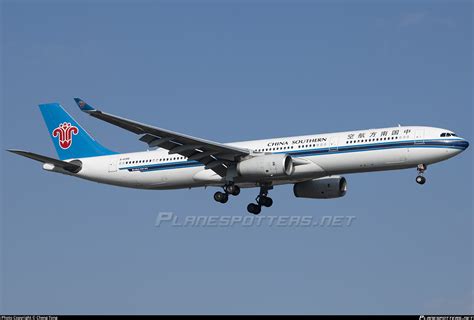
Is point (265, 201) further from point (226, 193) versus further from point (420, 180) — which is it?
point (420, 180)

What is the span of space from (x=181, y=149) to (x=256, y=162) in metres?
4.14

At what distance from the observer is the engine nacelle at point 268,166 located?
5134 centimetres

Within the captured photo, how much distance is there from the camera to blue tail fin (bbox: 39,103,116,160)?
198 ft

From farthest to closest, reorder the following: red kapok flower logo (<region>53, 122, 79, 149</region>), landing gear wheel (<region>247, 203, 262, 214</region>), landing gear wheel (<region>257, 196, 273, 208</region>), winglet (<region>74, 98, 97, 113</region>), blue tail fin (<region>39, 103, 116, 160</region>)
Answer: red kapok flower logo (<region>53, 122, 79, 149</region>)
blue tail fin (<region>39, 103, 116, 160</region>)
landing gear wheel (<region>257, 196, 273, 208</region>)
landing gear wheel (<region>247, 203, 262, 214</region>)
winglet (<region>74, 98, 97, 113</region>)

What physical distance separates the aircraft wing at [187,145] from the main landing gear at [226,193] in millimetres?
849

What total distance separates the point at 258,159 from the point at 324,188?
6590 mm

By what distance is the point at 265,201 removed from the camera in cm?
5800

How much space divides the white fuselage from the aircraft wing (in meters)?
0.85

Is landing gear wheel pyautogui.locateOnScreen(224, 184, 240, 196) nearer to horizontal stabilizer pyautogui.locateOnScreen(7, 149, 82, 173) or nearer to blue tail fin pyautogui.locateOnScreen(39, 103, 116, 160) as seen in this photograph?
blue tail fin pyautogui.locateOnScreen(39, 103, 116, 160)

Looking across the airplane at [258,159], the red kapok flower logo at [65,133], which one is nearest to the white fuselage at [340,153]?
the airplane at [258,159]

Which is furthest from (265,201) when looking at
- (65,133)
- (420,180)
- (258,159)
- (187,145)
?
(65,133)

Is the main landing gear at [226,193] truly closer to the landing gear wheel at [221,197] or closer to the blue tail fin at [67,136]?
the landing gear wheel at [221,197]

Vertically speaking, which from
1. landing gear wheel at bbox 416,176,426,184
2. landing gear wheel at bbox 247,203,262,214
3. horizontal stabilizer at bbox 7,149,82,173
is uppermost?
horizontal stabilizer at bbox 7,149,82,173

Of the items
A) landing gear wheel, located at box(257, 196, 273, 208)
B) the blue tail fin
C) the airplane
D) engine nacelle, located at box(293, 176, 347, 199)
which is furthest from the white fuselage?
the blue tail fin
